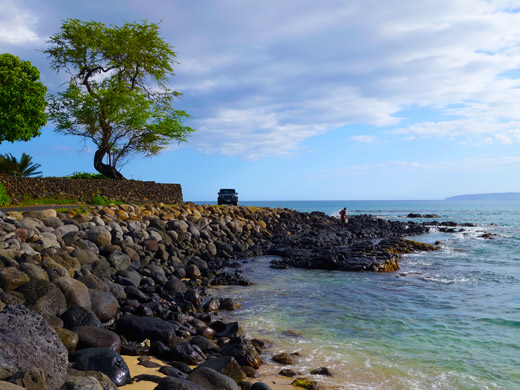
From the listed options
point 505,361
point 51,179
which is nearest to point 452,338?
point 505,361

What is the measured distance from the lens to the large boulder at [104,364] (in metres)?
5.43

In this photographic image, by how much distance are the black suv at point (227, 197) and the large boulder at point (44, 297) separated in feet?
88.4

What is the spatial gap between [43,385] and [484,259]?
21.2 meters

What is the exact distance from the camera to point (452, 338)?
8453mm

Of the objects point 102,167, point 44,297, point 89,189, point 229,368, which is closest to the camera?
point 229,368

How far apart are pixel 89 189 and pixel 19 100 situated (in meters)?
7.30

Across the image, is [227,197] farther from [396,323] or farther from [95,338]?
[95,338]

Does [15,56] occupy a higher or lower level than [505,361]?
higher

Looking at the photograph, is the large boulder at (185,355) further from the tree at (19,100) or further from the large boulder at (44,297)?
the tree at (19,100)

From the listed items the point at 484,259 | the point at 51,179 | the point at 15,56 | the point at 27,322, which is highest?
the point at 15,56

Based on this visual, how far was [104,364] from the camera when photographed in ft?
18.1

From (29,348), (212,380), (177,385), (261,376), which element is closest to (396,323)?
(261,376)

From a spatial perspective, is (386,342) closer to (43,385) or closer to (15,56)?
(43,385)

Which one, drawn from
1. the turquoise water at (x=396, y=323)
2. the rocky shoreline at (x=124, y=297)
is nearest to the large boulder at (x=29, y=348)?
the rocky shoreline at (x=124, y=297)
